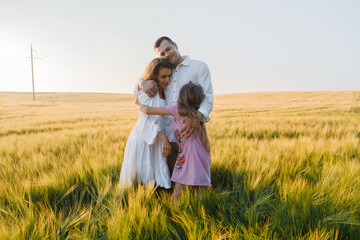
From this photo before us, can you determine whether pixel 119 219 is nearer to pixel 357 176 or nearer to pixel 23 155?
pixel 357 176

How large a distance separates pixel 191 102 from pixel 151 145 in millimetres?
584

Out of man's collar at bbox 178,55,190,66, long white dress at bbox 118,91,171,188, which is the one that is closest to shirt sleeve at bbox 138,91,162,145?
long white dress at bbox 118,91,171,188

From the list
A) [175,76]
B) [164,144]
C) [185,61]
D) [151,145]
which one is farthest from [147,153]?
[185,61]

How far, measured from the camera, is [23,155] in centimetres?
300

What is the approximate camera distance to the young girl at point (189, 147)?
170cm

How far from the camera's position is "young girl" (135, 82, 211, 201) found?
1.70 m

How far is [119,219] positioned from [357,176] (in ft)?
5.85

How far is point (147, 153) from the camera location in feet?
6.73

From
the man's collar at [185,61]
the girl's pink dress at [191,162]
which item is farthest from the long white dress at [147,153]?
the man's collar at [185,61]

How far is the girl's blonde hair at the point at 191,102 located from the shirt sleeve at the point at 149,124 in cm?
30

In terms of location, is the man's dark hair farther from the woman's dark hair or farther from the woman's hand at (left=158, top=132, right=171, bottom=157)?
the woman's hand at (left=158, top=132, right=171, bottom=157)

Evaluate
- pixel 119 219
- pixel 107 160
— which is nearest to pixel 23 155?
pixel 107 160

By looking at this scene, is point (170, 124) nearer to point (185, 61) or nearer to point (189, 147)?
point (189, 147)

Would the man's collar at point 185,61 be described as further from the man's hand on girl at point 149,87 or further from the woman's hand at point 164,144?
the woman's hand at point 164,144
